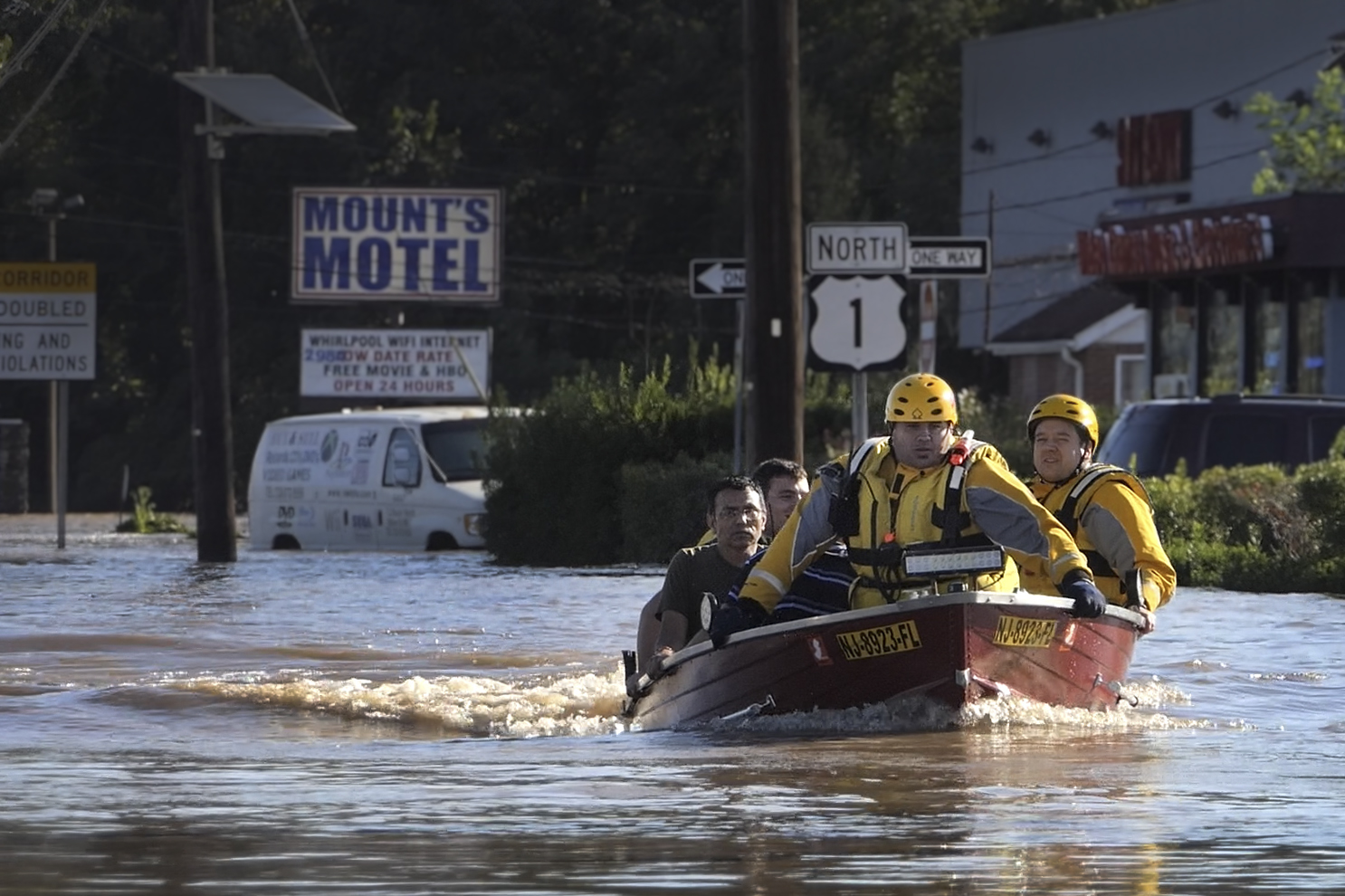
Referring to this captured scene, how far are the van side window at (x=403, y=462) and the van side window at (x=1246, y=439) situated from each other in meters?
→ 8.98

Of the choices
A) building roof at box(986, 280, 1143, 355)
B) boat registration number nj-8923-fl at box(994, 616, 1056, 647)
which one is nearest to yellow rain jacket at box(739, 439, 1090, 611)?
boat registration number nj-8923-fl at box(994, 616, 1056, 647)

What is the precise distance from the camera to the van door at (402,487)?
28.7 m

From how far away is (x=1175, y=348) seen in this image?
3956 cm

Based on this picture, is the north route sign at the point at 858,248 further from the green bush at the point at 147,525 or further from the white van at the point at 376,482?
the green bush at the point at 147,525

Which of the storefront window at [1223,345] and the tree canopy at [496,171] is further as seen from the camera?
the tree canopy at [496,171]

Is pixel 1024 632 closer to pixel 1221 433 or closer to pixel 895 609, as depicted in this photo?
pixel 895 609

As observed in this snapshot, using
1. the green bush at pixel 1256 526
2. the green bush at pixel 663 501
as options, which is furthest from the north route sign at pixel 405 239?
the green bush at pixel 1256 526

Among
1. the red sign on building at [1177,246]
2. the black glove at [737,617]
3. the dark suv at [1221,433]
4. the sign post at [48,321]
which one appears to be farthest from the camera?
the red sign on building at [1177,246]

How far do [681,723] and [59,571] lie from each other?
1372 cm

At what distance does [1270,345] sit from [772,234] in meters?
19.8

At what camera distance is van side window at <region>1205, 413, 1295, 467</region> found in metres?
23.0

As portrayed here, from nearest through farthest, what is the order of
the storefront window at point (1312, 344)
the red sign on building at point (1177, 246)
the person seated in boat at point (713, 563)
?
the person seated in boat at point (713, 563)
the red sign on building at point (1177, 246)
the storefront window at point (1312, 344)

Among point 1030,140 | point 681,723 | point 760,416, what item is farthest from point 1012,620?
point 1030,140

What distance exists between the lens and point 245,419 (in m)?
60.5
